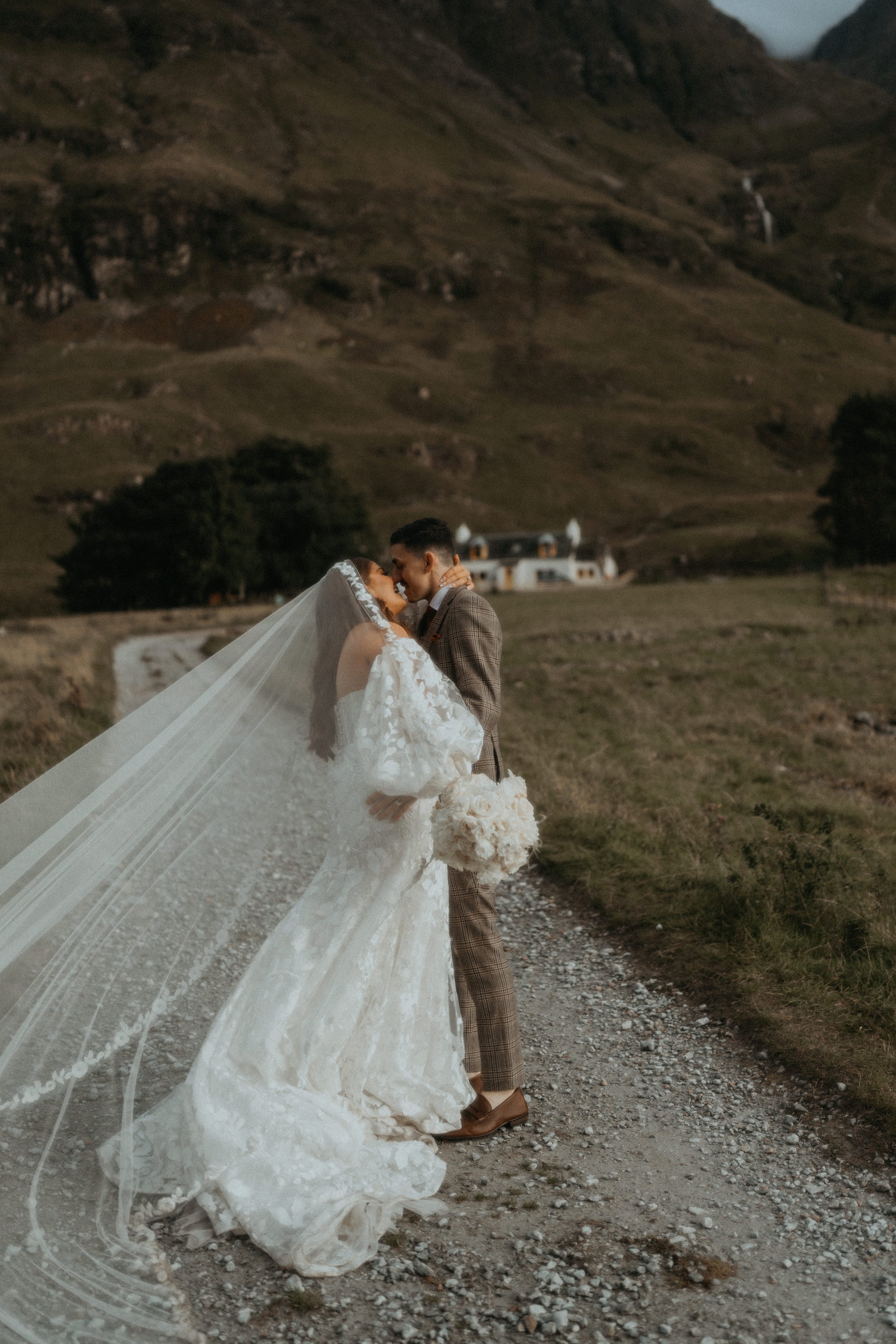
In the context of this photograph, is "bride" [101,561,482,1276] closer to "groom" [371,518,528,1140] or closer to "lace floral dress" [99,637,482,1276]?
"lace floral dress" [99,637,482,1276]

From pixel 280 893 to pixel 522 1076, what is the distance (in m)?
3.42

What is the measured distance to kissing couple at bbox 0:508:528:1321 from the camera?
432cm

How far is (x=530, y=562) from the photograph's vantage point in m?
96.3

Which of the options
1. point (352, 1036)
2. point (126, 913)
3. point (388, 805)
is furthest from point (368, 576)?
point (352, 1036)

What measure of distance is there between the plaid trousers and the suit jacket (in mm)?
660

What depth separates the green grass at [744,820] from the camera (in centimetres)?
595

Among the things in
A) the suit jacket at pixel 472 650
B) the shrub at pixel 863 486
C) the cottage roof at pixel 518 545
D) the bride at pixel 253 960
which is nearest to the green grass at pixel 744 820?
the bride at pixel 253 960

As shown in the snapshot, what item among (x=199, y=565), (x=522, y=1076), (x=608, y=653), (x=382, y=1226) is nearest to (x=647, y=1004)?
(x=522, y=1076)

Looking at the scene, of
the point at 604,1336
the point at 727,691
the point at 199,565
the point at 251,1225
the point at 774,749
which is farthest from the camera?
the point at 199,565

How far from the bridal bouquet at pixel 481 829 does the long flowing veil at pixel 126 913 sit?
0.79 m

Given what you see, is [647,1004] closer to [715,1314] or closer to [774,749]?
[715,1314]

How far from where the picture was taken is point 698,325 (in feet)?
629

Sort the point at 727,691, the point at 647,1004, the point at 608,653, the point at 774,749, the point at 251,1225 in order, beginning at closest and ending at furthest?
the point at 251,1225, the point at 647,1004, the point at 774,749, the point at 727,691, the point at 608,653

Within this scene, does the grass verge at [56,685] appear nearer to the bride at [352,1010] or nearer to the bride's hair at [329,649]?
the bride's hair at [329,649]
